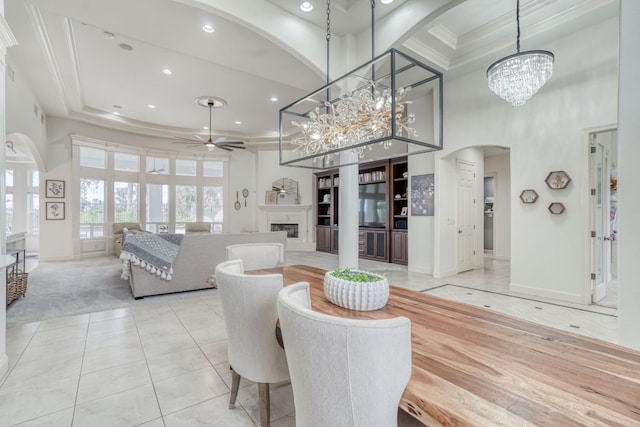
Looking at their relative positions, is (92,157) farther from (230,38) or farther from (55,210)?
(230,38)

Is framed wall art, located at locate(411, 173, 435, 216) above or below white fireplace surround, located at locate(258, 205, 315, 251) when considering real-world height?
above

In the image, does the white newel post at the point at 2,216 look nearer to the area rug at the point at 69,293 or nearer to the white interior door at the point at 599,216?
the area rug at the point at 69,293

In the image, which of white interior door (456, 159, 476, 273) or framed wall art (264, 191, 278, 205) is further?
framed wall art (264, 191, 278, 205)

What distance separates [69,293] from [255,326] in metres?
4.39

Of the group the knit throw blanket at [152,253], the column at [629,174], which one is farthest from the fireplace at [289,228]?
the column at [629,174]

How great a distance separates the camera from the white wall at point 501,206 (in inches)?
292

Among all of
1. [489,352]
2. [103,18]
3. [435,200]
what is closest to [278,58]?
[103,18]

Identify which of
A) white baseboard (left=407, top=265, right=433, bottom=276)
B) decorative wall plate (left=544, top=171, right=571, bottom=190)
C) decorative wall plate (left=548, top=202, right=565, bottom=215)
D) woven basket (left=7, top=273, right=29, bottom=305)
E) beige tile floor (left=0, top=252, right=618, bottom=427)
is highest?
decorative wall plate (left=544, top=171, right=571, bottom=190)

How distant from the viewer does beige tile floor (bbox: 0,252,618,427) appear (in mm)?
1803

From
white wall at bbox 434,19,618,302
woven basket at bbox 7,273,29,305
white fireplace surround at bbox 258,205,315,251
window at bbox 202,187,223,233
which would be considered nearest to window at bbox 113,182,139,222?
window at bbox 202,187,223,233

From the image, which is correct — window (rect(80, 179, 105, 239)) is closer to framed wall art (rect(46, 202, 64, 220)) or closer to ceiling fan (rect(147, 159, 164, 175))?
framed wall art (rect(46, 202, 64, 220))

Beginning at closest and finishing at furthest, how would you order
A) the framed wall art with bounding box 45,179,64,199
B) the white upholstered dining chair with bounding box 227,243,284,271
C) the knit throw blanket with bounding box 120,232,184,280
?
the white upholstered dining chair with bounding box 227,243,284,271, the knit throw blanket with bounding box 120,232,184,280, the framed wall art with bounding box 45,179,64,199

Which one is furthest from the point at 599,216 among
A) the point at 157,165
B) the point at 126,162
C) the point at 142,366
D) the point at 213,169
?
the point at 126,162

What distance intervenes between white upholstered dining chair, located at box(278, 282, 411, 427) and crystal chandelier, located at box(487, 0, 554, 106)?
3.07m
